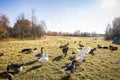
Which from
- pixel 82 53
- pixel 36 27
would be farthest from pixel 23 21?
pixel 82 53

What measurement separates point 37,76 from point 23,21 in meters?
54.1

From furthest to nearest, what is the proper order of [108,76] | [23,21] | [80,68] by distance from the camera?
[23,21] → [80,68] → [108,76]

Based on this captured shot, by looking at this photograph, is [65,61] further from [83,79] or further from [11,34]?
[11,34]

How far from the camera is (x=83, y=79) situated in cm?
1327

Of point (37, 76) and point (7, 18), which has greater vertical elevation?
point (7, 18)

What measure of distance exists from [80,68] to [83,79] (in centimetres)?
245

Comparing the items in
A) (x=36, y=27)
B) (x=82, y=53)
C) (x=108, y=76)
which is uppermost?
(x=36, y=27)

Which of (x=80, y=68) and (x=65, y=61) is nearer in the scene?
(x=80, y=68)

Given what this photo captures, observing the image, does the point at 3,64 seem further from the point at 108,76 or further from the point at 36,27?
the point at 36,27

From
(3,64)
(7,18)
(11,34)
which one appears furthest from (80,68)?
(7,18)

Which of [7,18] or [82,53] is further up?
[7,18]

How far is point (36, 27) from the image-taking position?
215 ft

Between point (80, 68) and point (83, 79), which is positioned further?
point (80, 68)

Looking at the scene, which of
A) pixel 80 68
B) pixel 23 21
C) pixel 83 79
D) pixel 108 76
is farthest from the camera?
pixel 23 21
